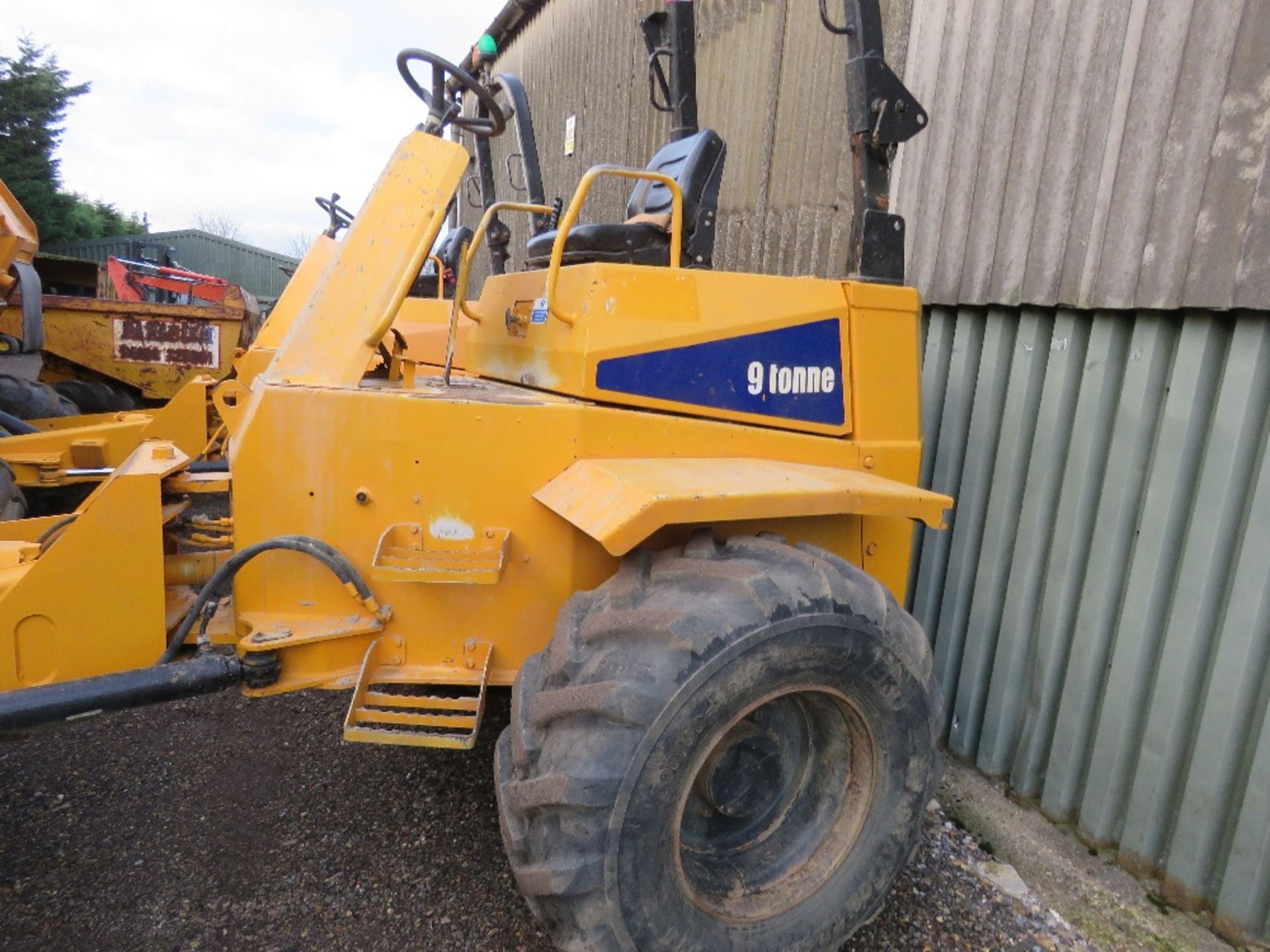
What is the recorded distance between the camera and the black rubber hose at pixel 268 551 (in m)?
2.36

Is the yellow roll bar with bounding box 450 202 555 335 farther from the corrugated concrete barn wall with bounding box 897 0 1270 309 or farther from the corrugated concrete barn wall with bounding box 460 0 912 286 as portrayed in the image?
the corrugated concrete barn wall with bounding box 460 0 912 286

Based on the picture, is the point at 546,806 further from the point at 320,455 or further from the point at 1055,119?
the point at 1055,119

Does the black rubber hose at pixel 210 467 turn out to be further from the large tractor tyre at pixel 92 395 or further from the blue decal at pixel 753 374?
the large tractor tyre at pixel 92 395

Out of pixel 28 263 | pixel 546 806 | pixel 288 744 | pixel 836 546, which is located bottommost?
pixel 288 744

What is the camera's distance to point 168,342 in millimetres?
8539

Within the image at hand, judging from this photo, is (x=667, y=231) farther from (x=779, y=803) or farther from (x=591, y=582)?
(x=779, y=803)

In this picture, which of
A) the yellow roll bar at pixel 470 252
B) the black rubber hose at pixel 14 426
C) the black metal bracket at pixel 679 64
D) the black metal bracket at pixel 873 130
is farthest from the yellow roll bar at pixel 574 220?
the black rubber hose at pixel 14 426

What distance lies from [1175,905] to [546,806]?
2.37 m

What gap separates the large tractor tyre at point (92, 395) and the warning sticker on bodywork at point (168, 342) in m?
0.38

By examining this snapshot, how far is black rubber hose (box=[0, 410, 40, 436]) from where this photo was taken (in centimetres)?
521

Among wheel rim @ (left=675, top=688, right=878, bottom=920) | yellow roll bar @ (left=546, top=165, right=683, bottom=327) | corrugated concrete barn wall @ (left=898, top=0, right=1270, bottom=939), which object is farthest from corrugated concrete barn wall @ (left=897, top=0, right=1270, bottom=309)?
wheel rim @ (left=675, top=688, right=878, bottom=920)

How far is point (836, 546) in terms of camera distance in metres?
2.86

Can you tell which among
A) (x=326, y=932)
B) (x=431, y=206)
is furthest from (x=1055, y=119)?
(x=326, y=932)

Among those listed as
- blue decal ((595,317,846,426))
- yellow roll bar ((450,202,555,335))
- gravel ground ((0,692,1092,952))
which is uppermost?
yellow roll bar ((450,202,555,335))
